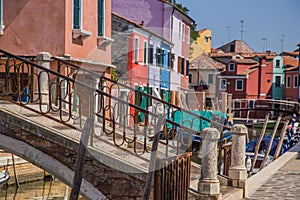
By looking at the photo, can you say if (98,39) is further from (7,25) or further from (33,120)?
(33,120)

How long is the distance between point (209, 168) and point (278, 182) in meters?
3.20

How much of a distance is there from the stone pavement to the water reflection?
4597mm

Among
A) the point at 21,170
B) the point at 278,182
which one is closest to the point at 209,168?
the point at 278,182

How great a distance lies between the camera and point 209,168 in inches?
276

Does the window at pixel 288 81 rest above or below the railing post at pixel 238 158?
above

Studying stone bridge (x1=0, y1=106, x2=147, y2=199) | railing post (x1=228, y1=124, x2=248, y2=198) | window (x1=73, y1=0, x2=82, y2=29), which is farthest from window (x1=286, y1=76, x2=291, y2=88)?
stone bridge (x1=0, y1=106, x2=147, y2=199)

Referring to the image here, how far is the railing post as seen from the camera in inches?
318

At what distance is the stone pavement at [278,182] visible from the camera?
8.55 m

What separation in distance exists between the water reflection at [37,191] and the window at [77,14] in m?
4.02

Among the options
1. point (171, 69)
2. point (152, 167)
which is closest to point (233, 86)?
point (171, 69)

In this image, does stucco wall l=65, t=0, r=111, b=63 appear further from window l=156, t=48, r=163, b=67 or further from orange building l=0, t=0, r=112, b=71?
window l=156, t=48, r=163, b=67

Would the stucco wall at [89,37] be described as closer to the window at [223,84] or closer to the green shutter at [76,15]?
the green shutter at [76,15]

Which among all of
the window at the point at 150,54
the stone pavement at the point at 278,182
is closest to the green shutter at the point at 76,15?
the stone pavement at the point at 278,182

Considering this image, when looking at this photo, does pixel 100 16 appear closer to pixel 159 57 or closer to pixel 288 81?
pixel 159 57
